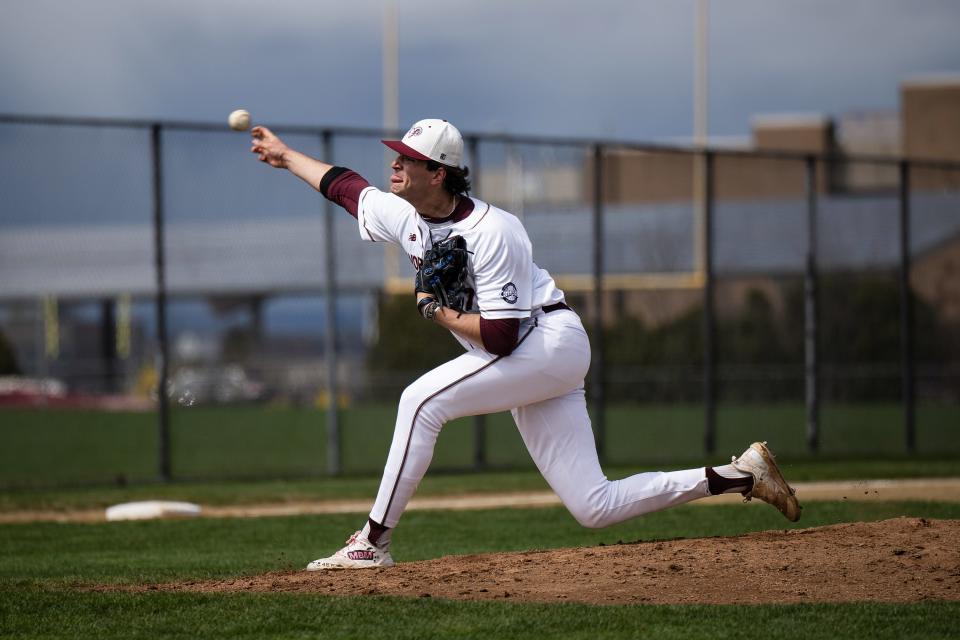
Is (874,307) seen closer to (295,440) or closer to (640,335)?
(640,335)

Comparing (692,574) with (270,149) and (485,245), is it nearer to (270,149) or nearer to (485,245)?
(485,245)

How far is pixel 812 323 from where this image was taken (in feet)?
51.2

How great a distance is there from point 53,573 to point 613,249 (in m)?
10.0

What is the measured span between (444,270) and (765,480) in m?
1.95

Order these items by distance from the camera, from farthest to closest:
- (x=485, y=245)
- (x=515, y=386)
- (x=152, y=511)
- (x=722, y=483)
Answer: (x=152, y=511), (x=722, y=483), (x=515, y=386), (x=485, y=245)

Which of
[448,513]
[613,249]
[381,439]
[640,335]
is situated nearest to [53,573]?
[448,513]

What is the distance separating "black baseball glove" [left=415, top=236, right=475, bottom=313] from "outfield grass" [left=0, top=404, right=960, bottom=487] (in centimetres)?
797

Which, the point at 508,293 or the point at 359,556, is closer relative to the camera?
the point at 508,293

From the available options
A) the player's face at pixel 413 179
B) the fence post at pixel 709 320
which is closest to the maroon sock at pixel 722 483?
the player's face at pixel 413 179

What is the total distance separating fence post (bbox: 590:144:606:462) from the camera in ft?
45.9

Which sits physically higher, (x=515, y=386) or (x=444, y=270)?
(x=444, y=270)

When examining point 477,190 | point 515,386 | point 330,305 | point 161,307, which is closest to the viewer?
point 515,386

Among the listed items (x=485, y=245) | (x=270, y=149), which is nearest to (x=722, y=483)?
(x=485, y=245)

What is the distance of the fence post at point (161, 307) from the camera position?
12312 mm
